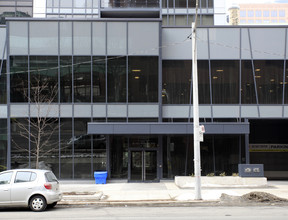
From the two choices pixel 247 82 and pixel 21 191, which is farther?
pixel 247 82

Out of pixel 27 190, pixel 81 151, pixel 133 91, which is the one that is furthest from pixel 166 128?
pixel 27 190

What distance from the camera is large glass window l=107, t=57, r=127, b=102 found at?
23.1m

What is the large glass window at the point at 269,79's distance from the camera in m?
23.9

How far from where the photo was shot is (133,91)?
23.2 m

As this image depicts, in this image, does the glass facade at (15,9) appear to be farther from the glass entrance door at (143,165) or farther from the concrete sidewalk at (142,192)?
the glass entrance door at (143,165)

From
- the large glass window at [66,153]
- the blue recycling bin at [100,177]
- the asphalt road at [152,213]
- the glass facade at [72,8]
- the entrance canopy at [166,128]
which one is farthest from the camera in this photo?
the glass facade at [72,8]

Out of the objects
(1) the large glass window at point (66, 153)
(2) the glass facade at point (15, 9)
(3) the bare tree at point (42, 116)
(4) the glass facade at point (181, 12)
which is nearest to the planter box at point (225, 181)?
(1) the large glass window at point (66, 153)

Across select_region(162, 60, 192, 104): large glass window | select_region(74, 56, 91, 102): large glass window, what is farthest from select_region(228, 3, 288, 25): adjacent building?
select_region(74, 56, 91, 102): large glass window

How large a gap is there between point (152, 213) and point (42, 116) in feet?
40.0

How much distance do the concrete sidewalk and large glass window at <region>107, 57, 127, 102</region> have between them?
542 centimetres

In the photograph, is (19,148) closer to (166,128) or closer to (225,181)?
(166,128)

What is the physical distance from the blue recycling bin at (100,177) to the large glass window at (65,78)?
4882 millimetres

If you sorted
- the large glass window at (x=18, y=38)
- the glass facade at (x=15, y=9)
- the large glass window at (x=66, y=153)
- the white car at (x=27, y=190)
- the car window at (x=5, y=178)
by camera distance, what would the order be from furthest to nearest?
the glass facade at (x=15, y=9) < the large glass window at (x=18, y=38) < the large glass window at (x=66, y=153) < the car window at (x=5, y=178) < the white car at (x=27, y=190)

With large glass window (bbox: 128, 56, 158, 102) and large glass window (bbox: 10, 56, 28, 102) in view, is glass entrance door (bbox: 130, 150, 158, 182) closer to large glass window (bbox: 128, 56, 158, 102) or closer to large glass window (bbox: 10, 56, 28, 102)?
large glass window (bbox: 128, 56, 158, 102)
